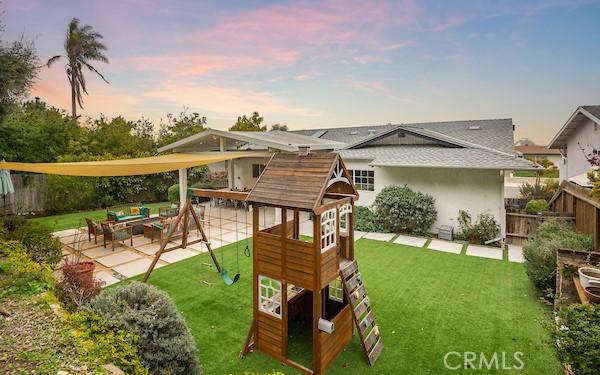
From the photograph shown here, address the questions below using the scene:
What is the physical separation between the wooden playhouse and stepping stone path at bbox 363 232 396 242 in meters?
6.82

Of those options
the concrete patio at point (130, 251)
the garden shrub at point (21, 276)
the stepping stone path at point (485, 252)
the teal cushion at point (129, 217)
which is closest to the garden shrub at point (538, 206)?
the stepping stone path at point (485, 252)

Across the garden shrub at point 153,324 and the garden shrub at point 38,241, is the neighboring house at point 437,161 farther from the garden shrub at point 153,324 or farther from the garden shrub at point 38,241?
the garden shrub at point 38,241

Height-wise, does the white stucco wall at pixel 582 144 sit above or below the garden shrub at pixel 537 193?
above

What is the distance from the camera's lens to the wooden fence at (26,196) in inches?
635

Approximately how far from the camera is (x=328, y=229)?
5.29 m

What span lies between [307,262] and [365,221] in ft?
30.8

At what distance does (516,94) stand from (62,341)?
20602mm

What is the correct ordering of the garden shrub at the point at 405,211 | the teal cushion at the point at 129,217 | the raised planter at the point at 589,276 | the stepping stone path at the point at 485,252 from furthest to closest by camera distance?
the garden shrub at the point at 405,211
the teal cushion at the point at 129,217
the stepping stone path at the point at 485,252
the raised planter at the point at 589,276

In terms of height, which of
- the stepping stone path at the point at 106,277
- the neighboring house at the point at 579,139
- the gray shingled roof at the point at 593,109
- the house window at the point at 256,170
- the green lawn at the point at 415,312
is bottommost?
the green lawn at the point at 415,312

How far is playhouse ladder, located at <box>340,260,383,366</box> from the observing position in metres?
5.07

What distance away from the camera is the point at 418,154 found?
13.6m

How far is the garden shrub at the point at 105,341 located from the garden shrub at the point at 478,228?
39.2 feet

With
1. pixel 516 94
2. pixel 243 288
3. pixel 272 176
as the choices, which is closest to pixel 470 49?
pixel 516 94

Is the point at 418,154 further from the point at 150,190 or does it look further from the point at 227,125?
the point at 227,125
